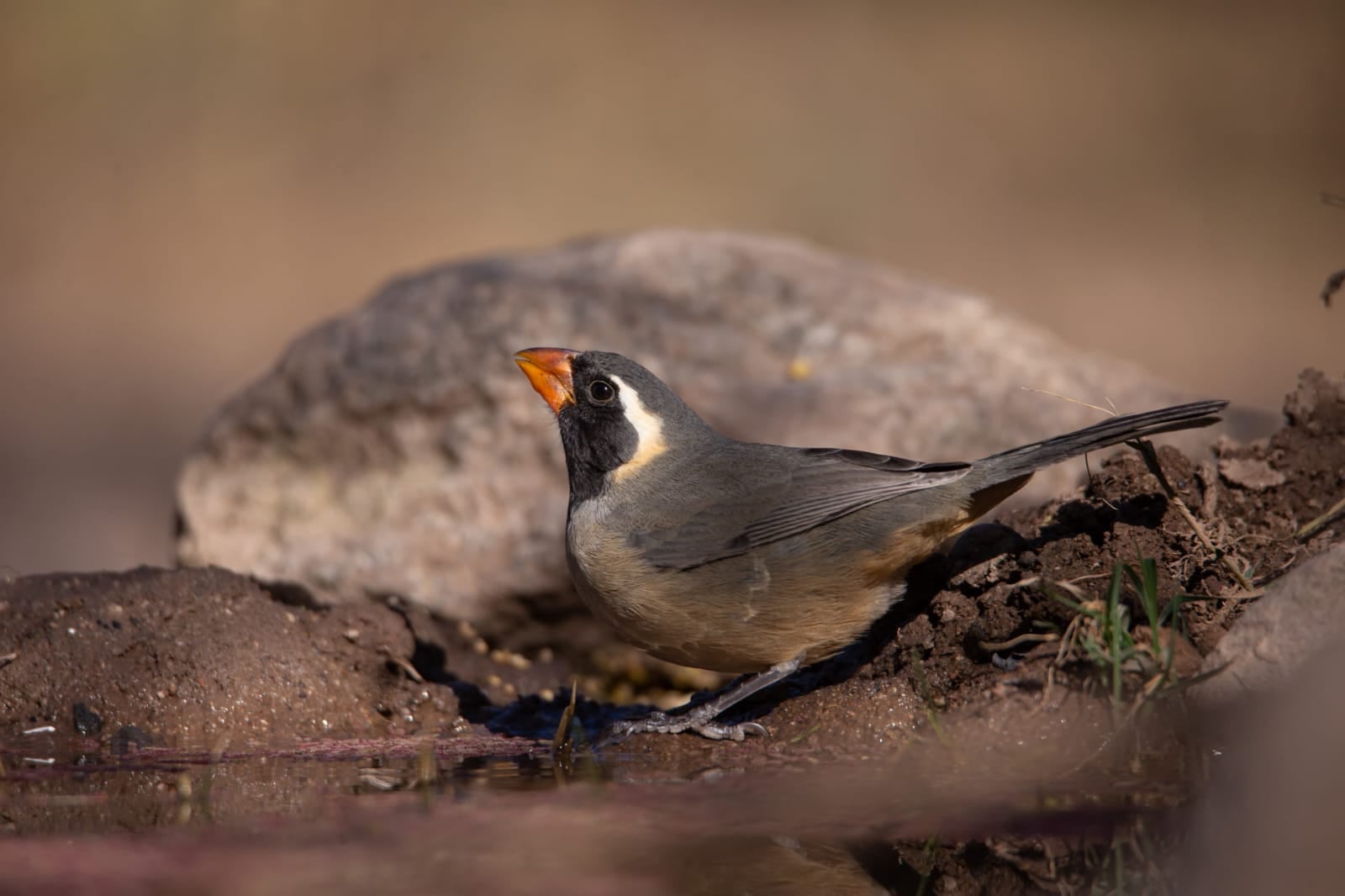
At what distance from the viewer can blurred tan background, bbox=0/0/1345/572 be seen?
44.1 feet

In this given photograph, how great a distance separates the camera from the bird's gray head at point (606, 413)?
546 centimetres

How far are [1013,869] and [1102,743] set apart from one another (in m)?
0.97

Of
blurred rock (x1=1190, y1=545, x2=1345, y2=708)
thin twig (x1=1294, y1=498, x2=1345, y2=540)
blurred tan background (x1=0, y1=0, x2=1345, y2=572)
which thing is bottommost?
blurred rock (x1=1190, y1=545, x2=1345, y2=708)

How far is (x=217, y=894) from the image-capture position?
9.87 feet

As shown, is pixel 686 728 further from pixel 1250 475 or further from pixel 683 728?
pixel 1250 475

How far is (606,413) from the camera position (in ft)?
18.0

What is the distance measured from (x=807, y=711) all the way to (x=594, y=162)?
10.8m

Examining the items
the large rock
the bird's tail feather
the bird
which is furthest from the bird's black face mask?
the large rock

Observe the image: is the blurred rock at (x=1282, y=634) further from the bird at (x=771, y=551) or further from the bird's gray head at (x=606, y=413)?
the bird's gray head at (x=606, y=413)

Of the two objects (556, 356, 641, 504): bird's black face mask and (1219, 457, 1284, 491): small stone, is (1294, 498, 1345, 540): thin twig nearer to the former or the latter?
(1219, 457, 1284, 491): small stone

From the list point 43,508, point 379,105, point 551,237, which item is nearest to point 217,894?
point 43,508

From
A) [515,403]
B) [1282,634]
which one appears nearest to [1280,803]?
[1282,634]

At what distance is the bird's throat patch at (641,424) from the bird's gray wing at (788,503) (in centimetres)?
45

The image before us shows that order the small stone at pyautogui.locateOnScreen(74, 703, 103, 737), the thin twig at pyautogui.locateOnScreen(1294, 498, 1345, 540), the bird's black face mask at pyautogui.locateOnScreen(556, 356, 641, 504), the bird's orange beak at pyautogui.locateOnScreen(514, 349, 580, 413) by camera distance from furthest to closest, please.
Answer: the bird's orange beak at pyautogui.locateOnScreen(514, 349, 580, 413) < the bird's black face mask at pyautogui.locateOnScreen(556, 356, 641, 504) < the small stone at pyautogui.locateOnScreen(74, 703, 103, 737) < the thin twig at pyautogui.locateOnScreen(1294, 498, 1345, 540)
